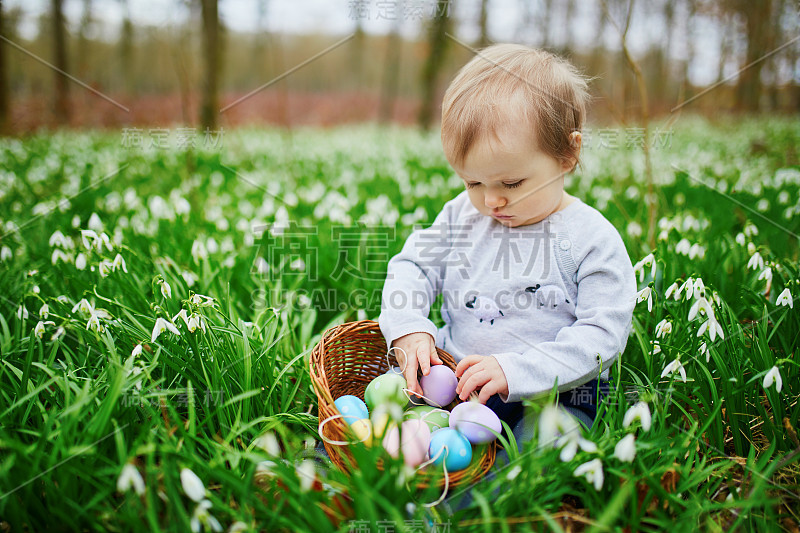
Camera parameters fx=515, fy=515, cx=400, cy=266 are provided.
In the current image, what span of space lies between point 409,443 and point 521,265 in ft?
2.58

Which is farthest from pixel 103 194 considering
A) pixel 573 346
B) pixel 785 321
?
pixel 785 321

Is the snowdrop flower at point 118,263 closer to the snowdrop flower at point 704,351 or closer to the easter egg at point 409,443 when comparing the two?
the easter egg at point 409,443

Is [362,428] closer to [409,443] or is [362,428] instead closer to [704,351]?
[409,443]

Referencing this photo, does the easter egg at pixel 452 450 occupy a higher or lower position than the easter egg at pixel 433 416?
higher

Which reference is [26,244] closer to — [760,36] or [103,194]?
[103,194]

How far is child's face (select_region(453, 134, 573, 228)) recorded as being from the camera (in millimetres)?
1650

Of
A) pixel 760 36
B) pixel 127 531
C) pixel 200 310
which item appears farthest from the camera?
pixel 760 36

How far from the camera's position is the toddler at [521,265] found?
166 centimetres

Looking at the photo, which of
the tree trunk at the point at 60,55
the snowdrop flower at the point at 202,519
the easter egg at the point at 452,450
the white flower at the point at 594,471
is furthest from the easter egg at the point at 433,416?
the tree trunk at the point at 60,55

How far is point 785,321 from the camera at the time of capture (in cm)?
206

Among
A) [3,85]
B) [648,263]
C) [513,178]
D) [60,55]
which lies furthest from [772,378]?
[60,55]

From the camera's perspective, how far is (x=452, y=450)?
1569mm

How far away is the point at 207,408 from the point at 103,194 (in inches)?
141

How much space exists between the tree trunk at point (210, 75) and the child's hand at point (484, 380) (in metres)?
8.65
